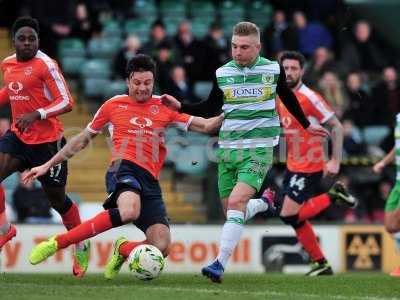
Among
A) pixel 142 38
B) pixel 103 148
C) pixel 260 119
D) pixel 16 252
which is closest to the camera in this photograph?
pixel 260 119

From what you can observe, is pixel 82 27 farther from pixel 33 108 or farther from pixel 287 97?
pixel 287 97

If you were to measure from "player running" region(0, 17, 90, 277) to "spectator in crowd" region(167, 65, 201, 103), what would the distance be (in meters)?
6.85

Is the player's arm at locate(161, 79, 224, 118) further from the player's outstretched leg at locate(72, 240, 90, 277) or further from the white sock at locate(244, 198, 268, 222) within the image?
the player's outstretched leg at locate(72, 240, 90, 277)

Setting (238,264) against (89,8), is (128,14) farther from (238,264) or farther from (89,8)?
(238,264)

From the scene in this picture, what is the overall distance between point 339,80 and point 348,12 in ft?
4.07

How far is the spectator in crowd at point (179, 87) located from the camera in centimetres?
1958

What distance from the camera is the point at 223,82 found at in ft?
39.0

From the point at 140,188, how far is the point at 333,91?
8.43 metres

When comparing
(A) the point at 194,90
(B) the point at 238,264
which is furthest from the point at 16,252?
(A) the point at 194,90

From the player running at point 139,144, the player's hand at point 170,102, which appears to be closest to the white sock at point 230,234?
the player running at point 139,144

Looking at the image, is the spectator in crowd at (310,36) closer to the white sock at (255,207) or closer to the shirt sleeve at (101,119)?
the white sock at (255,207)

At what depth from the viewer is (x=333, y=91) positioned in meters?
19.7

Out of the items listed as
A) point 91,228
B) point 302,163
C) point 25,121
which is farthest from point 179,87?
point 91,228

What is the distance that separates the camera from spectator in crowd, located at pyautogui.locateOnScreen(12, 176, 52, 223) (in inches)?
690
